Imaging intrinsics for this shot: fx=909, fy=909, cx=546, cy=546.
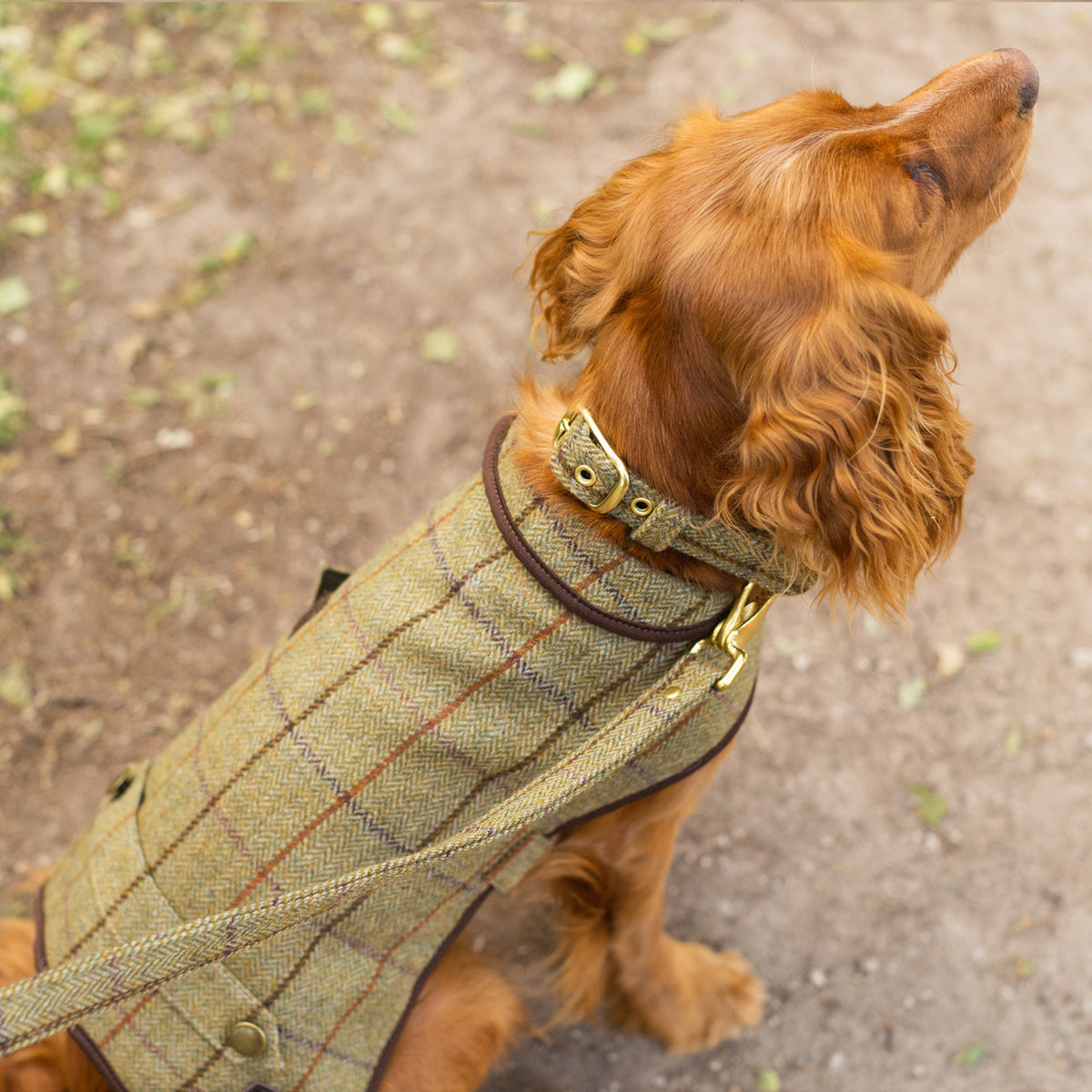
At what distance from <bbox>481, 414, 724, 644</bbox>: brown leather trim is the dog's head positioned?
0.24m

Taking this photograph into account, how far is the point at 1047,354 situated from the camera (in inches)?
145

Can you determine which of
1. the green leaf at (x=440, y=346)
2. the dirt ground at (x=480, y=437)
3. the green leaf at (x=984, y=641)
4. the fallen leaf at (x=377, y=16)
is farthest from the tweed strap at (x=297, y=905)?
the fallen leaf at (x=377, y=16)

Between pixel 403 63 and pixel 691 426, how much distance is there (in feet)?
12.6

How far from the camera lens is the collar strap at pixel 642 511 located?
1644 mm

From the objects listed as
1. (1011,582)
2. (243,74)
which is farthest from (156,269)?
(1011,582)

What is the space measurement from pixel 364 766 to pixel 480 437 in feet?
7.37

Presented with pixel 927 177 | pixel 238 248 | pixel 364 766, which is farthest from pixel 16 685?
pixel 927 177

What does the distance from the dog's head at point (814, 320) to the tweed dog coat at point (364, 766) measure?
200 mm

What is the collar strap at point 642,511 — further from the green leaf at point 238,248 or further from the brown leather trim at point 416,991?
the green leaf at point 238,248

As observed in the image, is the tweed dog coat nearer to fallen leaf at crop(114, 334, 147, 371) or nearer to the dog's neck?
the dog's neck

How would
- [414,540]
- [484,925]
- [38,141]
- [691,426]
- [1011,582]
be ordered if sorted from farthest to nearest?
[38,141]
[1011,582]
[484,925]
[414,540]
[691,426]

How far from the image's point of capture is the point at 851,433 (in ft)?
5.31

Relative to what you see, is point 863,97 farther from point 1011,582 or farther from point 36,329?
point 36,329

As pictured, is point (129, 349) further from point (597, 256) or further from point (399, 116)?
point (597, 256)
